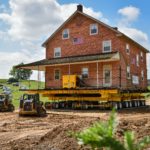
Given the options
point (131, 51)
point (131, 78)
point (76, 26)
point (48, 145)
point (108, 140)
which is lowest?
point (48, 145)

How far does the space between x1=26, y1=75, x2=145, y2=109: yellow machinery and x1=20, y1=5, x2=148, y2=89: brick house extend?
A: 72.9 inches

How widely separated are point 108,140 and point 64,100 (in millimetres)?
29101

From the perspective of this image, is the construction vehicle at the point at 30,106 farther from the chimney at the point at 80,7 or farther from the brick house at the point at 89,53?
the chimney at the point at 80,7

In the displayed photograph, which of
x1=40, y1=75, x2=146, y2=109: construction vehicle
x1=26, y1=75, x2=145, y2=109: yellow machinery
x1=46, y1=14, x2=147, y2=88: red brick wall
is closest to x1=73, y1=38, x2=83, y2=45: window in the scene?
x1=46, y1=14, x2=147, y2=88: red brick wall

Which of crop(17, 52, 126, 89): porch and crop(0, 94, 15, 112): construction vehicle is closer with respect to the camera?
crop(0, 94, 15, 112): construction vehicle

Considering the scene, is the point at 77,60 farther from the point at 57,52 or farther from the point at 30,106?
the point at 30,106

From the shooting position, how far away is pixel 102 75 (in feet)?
112

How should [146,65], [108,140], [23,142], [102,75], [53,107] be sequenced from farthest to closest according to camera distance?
[146,65] → [102,75] → [53,107] → [23,142] → [108,140]

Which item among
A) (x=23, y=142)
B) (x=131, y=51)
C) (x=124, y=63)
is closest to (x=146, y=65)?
(x=131, y=51)

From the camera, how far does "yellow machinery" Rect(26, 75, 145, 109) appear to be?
88.0 feet

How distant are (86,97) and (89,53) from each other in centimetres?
891

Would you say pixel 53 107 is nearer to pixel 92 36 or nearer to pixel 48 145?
pixel 92 36

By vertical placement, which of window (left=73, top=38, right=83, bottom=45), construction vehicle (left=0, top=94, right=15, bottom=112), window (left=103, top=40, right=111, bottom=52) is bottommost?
construction vehicle (left=0, top=94, right=15, bottom=112)

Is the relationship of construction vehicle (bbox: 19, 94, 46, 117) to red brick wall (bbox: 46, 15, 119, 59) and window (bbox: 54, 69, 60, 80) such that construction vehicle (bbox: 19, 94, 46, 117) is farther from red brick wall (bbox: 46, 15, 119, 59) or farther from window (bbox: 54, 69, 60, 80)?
window (bbox: 54, 69, 60, 80)
